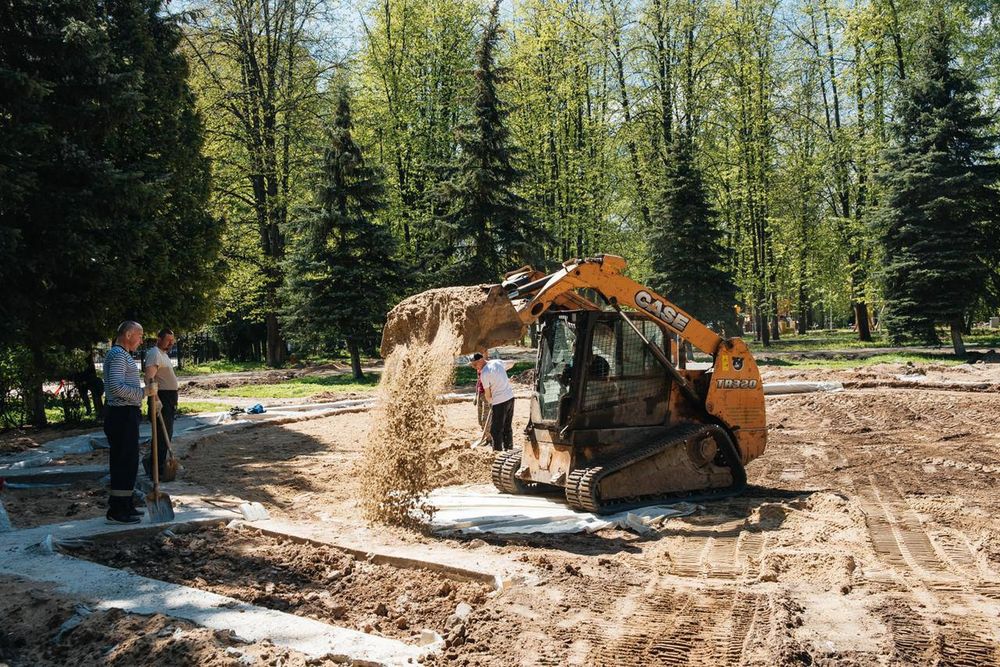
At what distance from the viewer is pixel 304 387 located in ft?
79.9

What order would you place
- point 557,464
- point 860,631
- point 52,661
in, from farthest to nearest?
point 557,464 → point 860,631 → point 52,661

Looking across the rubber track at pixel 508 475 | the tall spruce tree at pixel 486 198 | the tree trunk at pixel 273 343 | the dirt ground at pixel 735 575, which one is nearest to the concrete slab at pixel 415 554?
the dirt ground at pixel 735 575

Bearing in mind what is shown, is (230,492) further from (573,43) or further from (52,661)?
(573,43)

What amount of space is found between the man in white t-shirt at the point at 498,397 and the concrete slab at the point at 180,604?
5308 mm

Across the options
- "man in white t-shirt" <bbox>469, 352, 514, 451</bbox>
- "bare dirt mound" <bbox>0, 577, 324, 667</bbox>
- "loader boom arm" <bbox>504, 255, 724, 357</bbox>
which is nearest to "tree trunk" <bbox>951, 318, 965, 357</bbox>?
"loader boom arm" <bbox>504, 255, 724, 357</bbox>

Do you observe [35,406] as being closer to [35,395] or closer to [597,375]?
[35,395]

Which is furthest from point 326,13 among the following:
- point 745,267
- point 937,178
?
point 937,178

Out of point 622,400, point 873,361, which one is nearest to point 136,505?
point 622,400

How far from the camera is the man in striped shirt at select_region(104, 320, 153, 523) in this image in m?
7.05

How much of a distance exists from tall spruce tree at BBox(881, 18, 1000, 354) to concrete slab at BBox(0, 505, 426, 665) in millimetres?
23024

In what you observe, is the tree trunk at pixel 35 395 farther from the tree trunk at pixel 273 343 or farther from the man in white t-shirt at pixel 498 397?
the tree trunk at pixel 273 343

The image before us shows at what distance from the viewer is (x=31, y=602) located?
5016mm

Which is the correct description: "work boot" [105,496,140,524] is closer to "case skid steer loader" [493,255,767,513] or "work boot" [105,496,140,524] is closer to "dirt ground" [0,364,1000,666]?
"dirt ground" [0,364,1000,666]

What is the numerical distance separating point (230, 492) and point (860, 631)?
7.12 m
